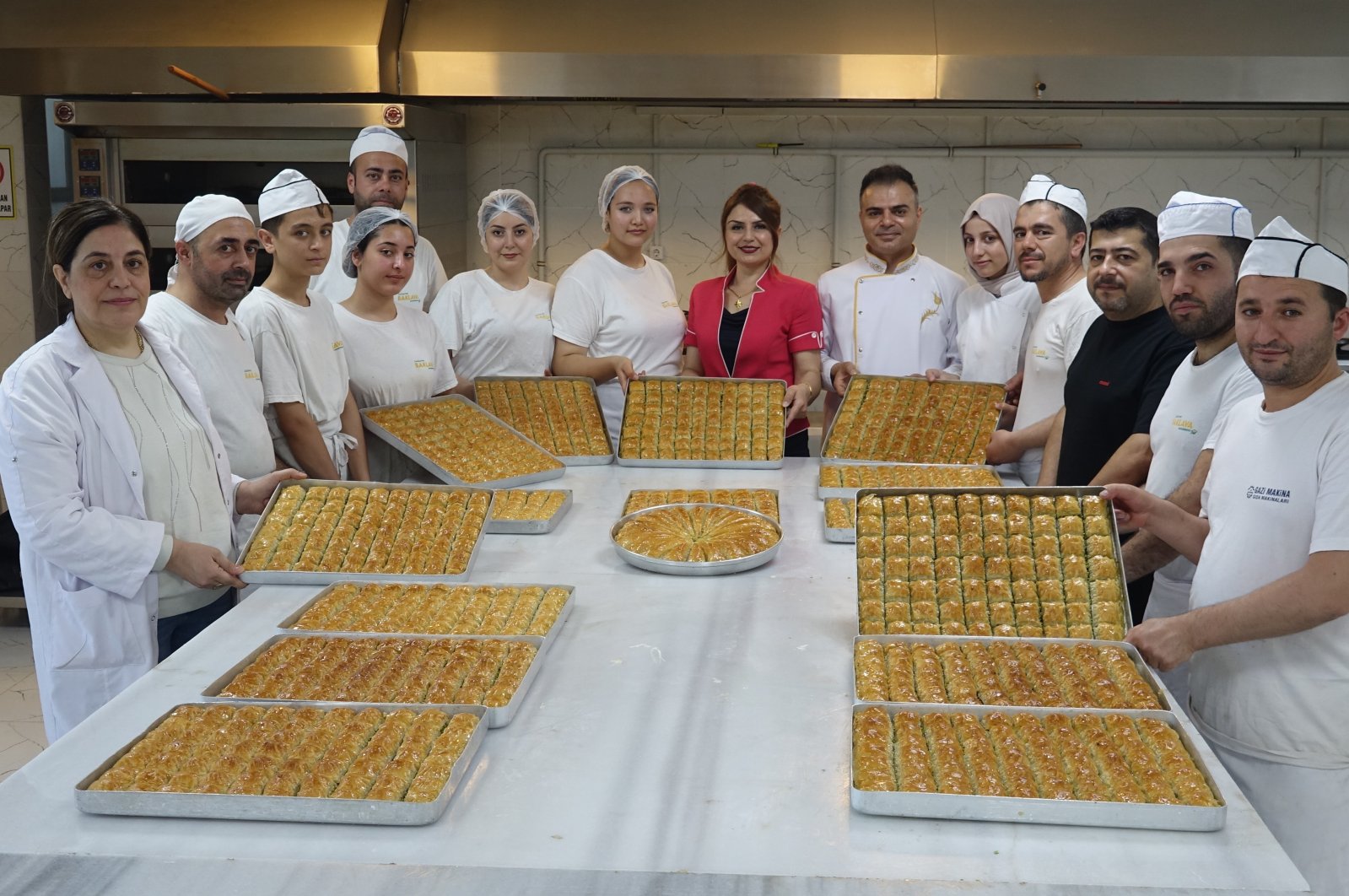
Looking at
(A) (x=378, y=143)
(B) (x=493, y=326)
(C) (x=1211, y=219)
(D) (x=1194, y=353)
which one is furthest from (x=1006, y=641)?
(A) (x=378, y=143)

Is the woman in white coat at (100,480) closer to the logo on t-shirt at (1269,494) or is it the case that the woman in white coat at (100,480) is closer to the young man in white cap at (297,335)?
the young man in white cap at (297,335)

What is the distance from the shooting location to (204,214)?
9.07 feet

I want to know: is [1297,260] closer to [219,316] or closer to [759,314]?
[759,314]

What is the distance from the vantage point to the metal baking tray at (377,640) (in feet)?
5.92

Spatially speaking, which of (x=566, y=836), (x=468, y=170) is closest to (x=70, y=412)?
(x=566, y=836)

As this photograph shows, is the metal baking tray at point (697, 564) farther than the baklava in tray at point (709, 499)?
No

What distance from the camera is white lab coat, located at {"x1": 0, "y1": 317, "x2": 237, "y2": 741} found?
2301 millimetres

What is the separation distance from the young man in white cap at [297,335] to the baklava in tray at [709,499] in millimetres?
857

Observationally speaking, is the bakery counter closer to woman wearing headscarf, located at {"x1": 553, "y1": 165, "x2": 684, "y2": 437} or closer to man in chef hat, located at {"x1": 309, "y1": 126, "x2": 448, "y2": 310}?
woman wearing headscarf, located at {"x1": 553, "y1": 165, "x2": 684, "y2": 437}

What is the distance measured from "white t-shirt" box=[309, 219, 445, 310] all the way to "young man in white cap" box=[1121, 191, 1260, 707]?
2.28 meters

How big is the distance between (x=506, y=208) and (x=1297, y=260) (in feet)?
8.53

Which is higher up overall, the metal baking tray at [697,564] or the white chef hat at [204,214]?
the white chef hat at [204,214]

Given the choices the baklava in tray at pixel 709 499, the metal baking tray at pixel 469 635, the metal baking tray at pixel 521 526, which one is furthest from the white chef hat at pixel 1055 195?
the metal baking tray at pixel 469 635

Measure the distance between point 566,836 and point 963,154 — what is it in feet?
15.9
